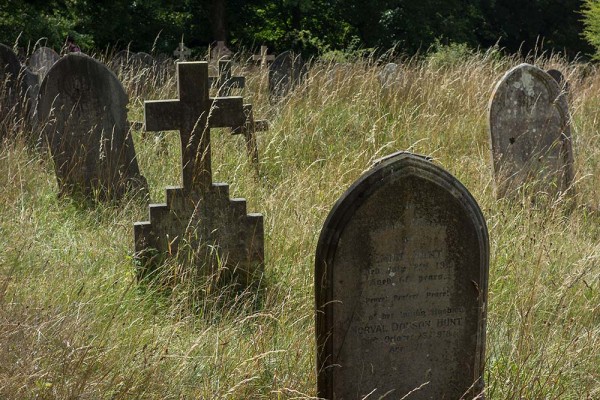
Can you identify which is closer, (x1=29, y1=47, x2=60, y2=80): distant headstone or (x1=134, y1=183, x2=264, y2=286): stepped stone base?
(x1=134, y1=183, x2=264, y2=286): stepped stone base

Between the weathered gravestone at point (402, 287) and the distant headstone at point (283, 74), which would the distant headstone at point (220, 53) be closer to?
the distant headstone at point (283, 74)

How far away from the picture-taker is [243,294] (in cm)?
476

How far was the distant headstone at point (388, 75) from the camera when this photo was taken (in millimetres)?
10031

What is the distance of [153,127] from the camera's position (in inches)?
215

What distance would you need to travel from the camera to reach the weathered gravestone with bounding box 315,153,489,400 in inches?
144

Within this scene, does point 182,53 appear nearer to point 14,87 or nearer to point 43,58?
point 43,58

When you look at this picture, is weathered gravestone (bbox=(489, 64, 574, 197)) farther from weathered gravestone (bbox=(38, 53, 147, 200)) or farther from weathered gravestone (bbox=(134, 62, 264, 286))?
weathered gravestone (bbox=(38, 53, 147, 200))

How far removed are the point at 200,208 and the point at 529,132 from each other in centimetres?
301

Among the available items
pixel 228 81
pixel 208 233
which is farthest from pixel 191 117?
pixel 228 81

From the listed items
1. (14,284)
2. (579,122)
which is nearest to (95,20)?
(579,122)

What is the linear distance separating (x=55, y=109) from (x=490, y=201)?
3156 mm

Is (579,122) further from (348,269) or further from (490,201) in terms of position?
(348,269)

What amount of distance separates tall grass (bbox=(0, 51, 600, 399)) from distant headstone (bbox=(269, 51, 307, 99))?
2800mm

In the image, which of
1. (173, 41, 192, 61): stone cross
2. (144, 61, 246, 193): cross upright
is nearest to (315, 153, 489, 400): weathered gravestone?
(144, 61, 246, 193): cross upright
